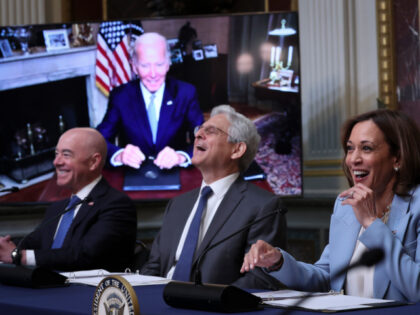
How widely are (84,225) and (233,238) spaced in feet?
2.77

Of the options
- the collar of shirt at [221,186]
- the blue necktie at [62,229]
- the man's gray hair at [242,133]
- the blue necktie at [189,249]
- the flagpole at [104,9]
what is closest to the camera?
the blue necktie at [189,249]

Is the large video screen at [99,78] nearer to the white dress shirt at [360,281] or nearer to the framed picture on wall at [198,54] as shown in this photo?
the framed picture on wall at [198,54]

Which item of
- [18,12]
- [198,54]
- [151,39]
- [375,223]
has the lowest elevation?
[375,223]

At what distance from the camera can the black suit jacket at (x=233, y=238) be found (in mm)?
2828

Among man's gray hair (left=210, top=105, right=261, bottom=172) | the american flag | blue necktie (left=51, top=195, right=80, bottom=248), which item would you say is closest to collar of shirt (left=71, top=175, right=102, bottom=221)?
blue necktie (left=51, top=195, right=80, bottom=248)

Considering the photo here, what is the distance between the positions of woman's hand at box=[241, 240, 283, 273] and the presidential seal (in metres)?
0.42

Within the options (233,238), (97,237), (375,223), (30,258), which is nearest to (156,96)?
(97,237)

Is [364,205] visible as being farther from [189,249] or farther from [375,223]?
[189,249]

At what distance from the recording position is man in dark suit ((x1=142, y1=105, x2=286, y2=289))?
2.84 m

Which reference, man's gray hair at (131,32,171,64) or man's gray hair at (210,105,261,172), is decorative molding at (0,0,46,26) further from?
man's gray hair at (210,105,261,172)

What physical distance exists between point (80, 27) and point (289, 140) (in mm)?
1737

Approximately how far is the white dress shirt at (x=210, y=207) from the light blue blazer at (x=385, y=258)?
2.02ft

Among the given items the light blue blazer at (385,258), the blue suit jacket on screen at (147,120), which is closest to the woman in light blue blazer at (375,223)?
the light blue blazer at (385,258)

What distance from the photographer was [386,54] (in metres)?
5.19
